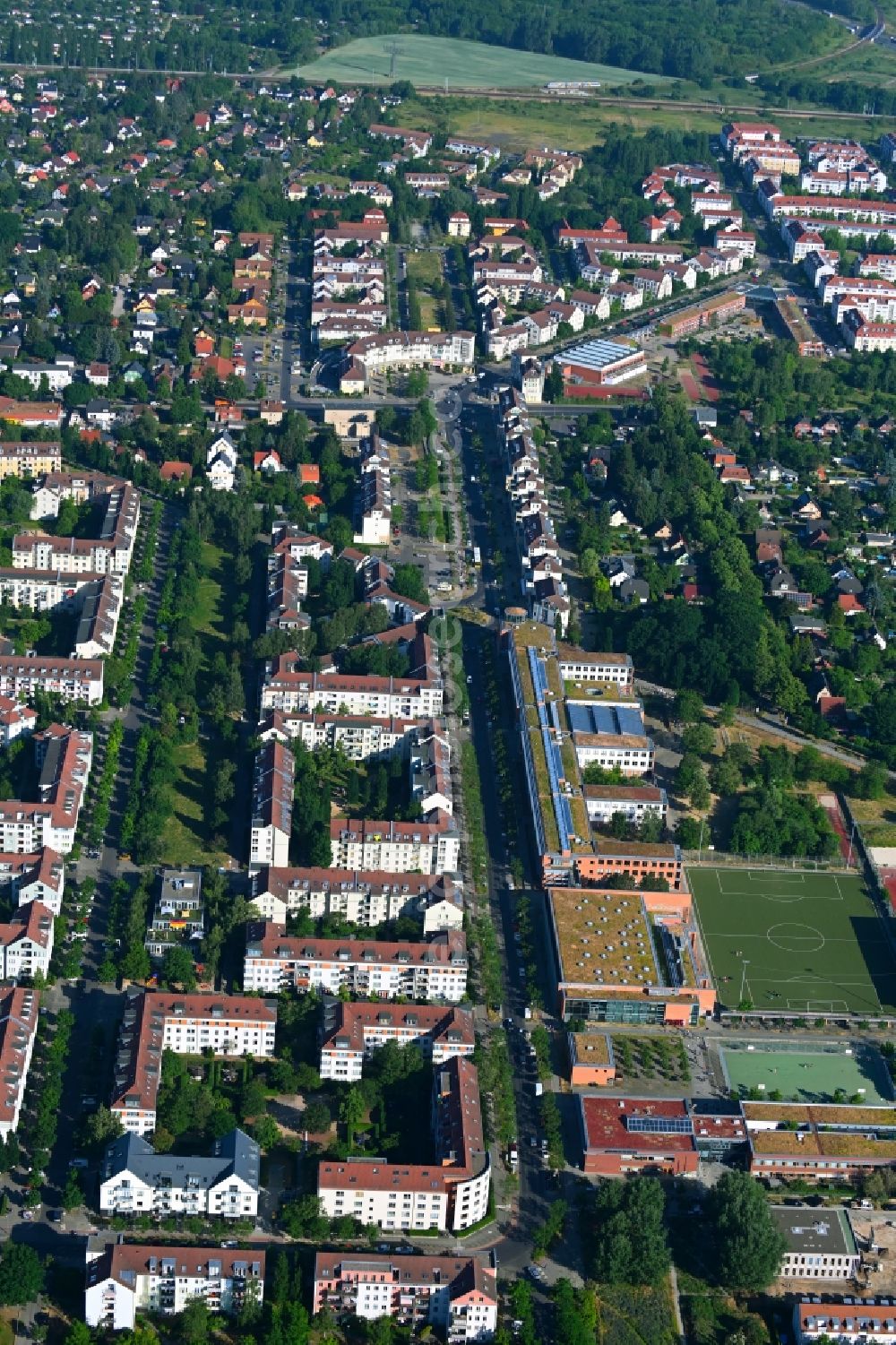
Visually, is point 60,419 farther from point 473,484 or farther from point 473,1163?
point 473,1163

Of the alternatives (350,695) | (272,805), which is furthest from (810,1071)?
(350,695)

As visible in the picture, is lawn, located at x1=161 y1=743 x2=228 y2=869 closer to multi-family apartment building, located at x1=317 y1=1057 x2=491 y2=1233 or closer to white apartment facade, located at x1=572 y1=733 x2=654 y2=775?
white apartment facade, located at x1=572 y1=733 x2=654 y2=775

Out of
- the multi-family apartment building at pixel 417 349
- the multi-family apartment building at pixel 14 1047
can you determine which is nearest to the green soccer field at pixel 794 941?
the multi-family apartment building at pixel 14 1047

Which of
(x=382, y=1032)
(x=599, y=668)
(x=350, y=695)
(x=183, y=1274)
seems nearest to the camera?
(x=183, y=1274)

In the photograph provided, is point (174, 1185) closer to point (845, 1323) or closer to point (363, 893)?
point (363, 893)

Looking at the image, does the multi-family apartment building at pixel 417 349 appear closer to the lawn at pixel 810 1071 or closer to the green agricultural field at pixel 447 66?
the lawn at pixel 810 1071

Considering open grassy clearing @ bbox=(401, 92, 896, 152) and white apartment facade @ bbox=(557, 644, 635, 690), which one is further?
open grassy clearing @ bbox=(401, 92, 896, 152)

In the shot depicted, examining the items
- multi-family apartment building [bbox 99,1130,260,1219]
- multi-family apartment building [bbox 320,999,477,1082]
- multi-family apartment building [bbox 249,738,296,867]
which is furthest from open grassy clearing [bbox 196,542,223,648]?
multi-family apartment building [bbox 99,1130,260,1219]
